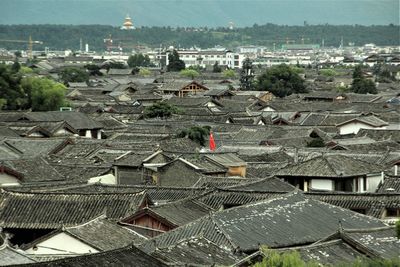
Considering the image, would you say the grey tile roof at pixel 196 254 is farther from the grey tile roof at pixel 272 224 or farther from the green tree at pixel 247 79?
the green tree at pixel 247 79

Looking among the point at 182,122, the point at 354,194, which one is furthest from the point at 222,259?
the point at 182,122

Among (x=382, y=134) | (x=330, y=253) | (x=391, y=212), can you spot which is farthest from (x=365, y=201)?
(x=382, y=134)

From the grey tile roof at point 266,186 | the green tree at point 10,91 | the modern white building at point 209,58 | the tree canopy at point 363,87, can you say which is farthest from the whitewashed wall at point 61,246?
the modern white building at point 209,58

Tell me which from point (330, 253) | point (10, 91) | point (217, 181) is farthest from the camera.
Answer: point (10, 91)

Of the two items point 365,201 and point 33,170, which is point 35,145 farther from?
point 365,201

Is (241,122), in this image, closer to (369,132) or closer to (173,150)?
(369,132)
